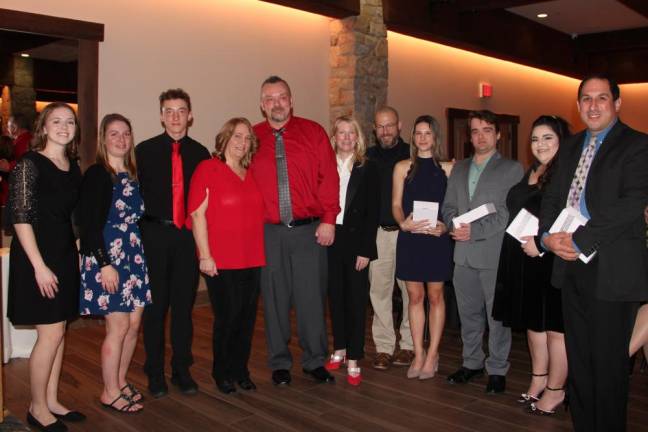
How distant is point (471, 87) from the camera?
32.7 feet

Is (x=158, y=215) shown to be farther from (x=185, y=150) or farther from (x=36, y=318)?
(x=36, y=318)

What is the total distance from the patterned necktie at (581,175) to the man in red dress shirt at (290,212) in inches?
56.6

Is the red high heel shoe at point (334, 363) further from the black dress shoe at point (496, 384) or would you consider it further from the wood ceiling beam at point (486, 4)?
the wood ceiling beam at point (486, 4)

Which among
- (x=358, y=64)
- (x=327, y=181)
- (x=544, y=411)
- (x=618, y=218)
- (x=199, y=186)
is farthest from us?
(x=358, y=64)

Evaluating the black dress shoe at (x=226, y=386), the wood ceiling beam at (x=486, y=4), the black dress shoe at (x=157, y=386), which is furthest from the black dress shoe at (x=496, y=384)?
the wood ceiling beam at (x=486, y=4)

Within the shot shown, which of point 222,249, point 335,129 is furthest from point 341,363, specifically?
point 335,129

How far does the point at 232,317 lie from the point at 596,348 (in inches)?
76.5

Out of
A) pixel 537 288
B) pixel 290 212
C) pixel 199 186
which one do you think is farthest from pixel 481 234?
pixel 199 186

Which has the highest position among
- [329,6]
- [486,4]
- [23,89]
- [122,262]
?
[486,4]

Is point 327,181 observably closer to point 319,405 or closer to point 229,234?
point 229,234

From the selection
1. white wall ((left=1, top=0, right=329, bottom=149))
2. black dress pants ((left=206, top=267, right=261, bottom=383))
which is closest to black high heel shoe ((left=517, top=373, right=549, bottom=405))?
black dress pants ((left=206, top=267, right=261, bottom=383))

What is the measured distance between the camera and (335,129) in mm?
3873

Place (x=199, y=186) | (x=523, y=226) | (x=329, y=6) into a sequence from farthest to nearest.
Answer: (x=329, y=6), (x=199, y=186), (x=523, y=226)

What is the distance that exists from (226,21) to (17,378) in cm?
411
